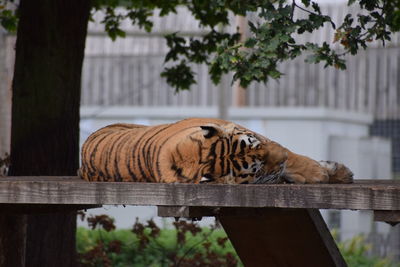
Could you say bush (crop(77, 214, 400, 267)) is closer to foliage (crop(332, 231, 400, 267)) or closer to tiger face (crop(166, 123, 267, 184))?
foliage (crop(332, 231, 400, 267))

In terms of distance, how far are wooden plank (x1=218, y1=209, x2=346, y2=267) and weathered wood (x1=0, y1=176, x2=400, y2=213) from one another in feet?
2.64

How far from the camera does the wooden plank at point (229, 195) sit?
3314 mm

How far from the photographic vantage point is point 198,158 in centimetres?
375

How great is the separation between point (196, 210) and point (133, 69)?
9257 millimetres

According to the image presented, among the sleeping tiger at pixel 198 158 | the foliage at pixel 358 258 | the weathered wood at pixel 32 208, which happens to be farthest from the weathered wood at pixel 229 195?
the foliage at pixel 358 258

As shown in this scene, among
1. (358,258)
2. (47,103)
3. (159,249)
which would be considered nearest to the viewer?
(47,103)

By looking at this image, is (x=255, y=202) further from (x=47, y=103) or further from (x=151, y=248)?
(x=151, y=248)

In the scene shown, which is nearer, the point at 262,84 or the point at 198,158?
the point at 198,158

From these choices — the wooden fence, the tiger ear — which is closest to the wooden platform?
the tiger ear

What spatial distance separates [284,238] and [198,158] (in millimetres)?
914

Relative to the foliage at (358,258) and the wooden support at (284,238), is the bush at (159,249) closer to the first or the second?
the foliage at (358,258)

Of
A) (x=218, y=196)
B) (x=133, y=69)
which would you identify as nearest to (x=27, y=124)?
(x=218, y=196)

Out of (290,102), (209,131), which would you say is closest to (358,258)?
(290,102)

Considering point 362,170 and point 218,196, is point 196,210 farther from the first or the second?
point 362,170
